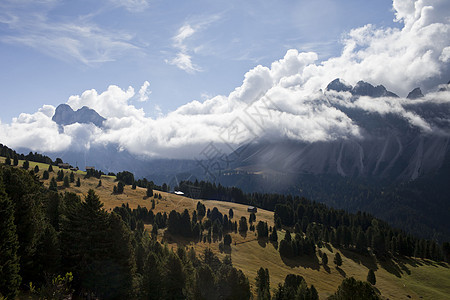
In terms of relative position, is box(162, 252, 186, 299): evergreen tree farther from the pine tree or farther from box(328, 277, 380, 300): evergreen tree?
box(328, 277, 380, 300): evergreen tree

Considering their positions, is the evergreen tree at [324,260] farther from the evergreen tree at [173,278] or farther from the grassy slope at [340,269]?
the evergreen tree at [173,278]

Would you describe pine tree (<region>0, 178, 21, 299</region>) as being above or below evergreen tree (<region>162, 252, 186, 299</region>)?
above

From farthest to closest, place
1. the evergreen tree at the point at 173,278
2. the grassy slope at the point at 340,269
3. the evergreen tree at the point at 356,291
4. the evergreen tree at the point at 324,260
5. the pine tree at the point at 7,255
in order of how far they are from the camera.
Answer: the evergreen tree at the point at 324,260 → the grassy slope at the point at 340,269 → the evergreen tree at the point at 173,278 → the evergreen tree at the point at 356,291 → the pine tree at the point at 7,255

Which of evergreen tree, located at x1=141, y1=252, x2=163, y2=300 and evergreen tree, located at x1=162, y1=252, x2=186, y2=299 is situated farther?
evergreen tree, located at x1=162, y1=252, x2=186, y2=299

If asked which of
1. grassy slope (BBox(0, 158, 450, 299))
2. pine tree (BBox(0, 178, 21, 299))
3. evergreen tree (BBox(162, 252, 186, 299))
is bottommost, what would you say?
grassy slope (BBox(0, 158, 450, 299))

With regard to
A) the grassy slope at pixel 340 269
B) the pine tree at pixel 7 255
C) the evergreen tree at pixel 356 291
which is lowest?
the grassy slope at pixel 340 269

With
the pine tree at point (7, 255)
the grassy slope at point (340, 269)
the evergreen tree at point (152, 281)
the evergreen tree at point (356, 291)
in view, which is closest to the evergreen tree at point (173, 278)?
the evergreen tree at point (152, 281)

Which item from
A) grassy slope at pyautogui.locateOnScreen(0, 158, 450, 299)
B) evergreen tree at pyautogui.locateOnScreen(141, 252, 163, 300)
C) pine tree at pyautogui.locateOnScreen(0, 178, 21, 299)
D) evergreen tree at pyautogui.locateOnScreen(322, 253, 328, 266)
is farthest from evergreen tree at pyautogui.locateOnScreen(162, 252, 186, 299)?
evergreen tree at pyautogui.locateOnScreen(322, 253, 328, 266)

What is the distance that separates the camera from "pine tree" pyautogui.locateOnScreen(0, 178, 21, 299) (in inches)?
1114

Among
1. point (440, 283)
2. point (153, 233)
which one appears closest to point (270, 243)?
point (153, 233)

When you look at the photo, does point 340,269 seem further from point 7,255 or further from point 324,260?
point 7,255

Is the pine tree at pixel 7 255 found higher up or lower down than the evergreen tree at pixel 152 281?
higher up

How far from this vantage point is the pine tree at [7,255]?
28.3 metres

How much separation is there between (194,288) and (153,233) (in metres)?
70.8
